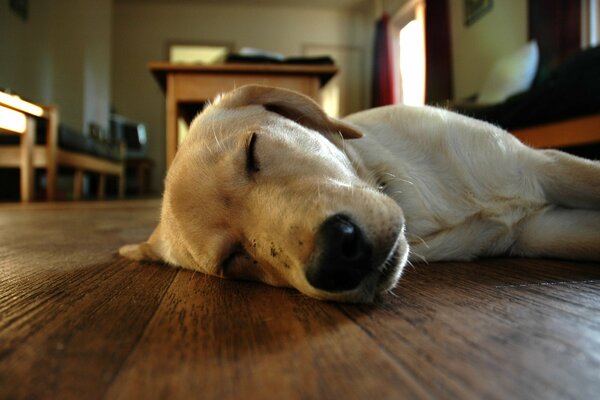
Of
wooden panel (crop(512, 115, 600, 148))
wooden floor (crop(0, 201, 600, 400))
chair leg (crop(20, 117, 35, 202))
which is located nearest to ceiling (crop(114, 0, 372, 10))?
chair leg (crop(20, 117, 35, 202))

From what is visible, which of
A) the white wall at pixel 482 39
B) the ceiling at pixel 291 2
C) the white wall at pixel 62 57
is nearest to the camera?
the white wall at pixel 482 39

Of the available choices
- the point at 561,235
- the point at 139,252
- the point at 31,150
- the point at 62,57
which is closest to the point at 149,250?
the point at 139,252

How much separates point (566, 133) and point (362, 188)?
2897 millimetres

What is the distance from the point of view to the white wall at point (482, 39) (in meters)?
6.88

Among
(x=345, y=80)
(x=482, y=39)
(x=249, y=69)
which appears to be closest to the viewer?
(x=249, y=69)

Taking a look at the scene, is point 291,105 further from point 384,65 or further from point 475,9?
point 384,65

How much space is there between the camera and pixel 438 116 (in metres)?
1.75

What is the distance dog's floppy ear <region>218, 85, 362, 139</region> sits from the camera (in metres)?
1.57

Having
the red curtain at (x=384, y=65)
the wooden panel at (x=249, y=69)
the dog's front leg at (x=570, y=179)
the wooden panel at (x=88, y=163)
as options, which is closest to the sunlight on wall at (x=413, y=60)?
the red curtain at (x=384, y=65)

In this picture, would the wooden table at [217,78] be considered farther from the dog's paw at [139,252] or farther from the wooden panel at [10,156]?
the wooden panel at [10,156]

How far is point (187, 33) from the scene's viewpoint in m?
12.6

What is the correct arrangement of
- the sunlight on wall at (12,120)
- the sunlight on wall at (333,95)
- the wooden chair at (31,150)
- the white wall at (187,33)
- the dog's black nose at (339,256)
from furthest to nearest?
1. the sunlight on wall at (333,95)
2. the white wall at (187,33)
3. the wooden chair at (31,150)
4. the sunlight on wall at (12,120)
5. the dog's black nose at (339,256)

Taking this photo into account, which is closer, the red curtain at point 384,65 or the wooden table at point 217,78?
the wooden table at point 217,78

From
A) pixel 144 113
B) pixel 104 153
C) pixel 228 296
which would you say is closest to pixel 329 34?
pixel 144 113
